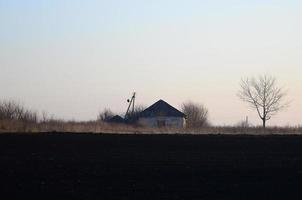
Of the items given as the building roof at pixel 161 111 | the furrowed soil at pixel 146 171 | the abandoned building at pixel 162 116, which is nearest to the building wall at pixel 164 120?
the abandoned building at pixel 162 116

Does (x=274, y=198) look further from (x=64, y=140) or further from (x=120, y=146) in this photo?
(x=64, y=140)

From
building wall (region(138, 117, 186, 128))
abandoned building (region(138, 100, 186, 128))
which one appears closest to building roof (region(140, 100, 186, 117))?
abandoned building (region(138, 100, 186, 128))

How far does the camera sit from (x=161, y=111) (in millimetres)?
102375

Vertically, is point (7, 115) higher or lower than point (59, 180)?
higher

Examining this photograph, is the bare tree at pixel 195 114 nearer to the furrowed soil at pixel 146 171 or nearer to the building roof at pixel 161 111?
the building roof at pixel 161 111

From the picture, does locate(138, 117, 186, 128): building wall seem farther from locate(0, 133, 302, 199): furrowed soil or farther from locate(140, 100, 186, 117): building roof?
locate(0, 133, 302, 199): furrowed soil

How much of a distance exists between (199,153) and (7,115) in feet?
151

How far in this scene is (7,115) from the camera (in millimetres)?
71312

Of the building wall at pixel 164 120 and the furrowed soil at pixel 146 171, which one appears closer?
the furrowed soil at pixel 146 171

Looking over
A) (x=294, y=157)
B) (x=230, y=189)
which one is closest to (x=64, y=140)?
(x=294, y=157)

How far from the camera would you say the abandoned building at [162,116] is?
3895 inches

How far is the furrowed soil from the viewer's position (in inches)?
653

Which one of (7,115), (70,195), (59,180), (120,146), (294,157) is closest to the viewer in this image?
(70,195)

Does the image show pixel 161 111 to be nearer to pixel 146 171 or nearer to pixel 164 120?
pixel 164 120
